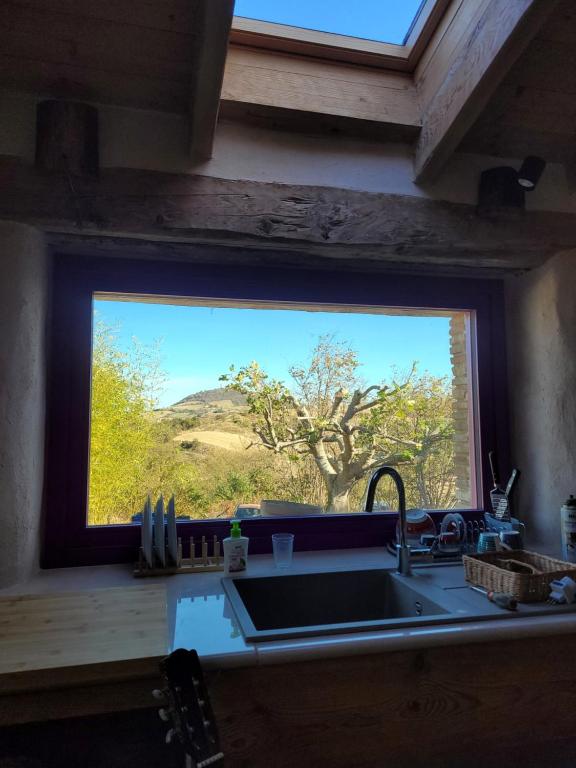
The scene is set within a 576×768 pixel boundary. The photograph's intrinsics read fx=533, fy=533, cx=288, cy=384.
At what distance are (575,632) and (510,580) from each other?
0.17 meters

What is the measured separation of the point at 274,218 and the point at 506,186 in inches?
30.2

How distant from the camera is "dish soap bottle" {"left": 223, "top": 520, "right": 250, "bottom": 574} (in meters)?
1.59

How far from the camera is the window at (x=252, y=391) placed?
5.84 feet

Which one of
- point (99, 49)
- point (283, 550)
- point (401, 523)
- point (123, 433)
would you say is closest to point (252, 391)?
point (123, 433)

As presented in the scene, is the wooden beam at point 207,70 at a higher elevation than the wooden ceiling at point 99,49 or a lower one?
lower

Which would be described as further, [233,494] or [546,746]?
[233,494]

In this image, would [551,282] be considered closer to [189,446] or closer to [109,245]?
[189,446]

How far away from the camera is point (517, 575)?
1331 millimetres

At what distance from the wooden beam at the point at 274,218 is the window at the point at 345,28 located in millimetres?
406

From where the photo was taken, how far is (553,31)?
4.51 ft

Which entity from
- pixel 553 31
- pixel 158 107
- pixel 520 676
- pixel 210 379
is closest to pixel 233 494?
pixel 210 379

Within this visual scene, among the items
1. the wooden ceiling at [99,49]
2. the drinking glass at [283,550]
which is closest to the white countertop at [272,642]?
the drinking glass at [283,550]

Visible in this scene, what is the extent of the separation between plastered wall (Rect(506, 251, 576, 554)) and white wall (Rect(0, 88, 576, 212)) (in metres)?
0.31

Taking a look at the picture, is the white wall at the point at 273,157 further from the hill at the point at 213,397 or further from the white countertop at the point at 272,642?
the white countertop at the point at 272,642
